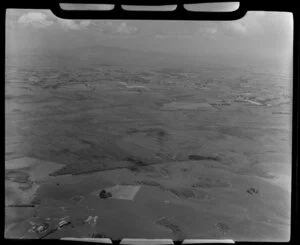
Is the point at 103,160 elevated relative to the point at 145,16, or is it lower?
lower

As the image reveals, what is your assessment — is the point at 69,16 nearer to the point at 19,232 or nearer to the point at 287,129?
the point at 19,232

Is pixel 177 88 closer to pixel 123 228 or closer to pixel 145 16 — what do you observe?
pixel 145 16

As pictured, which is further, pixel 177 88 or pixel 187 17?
pixel 177 88

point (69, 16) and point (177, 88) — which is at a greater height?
point (69, 16)
